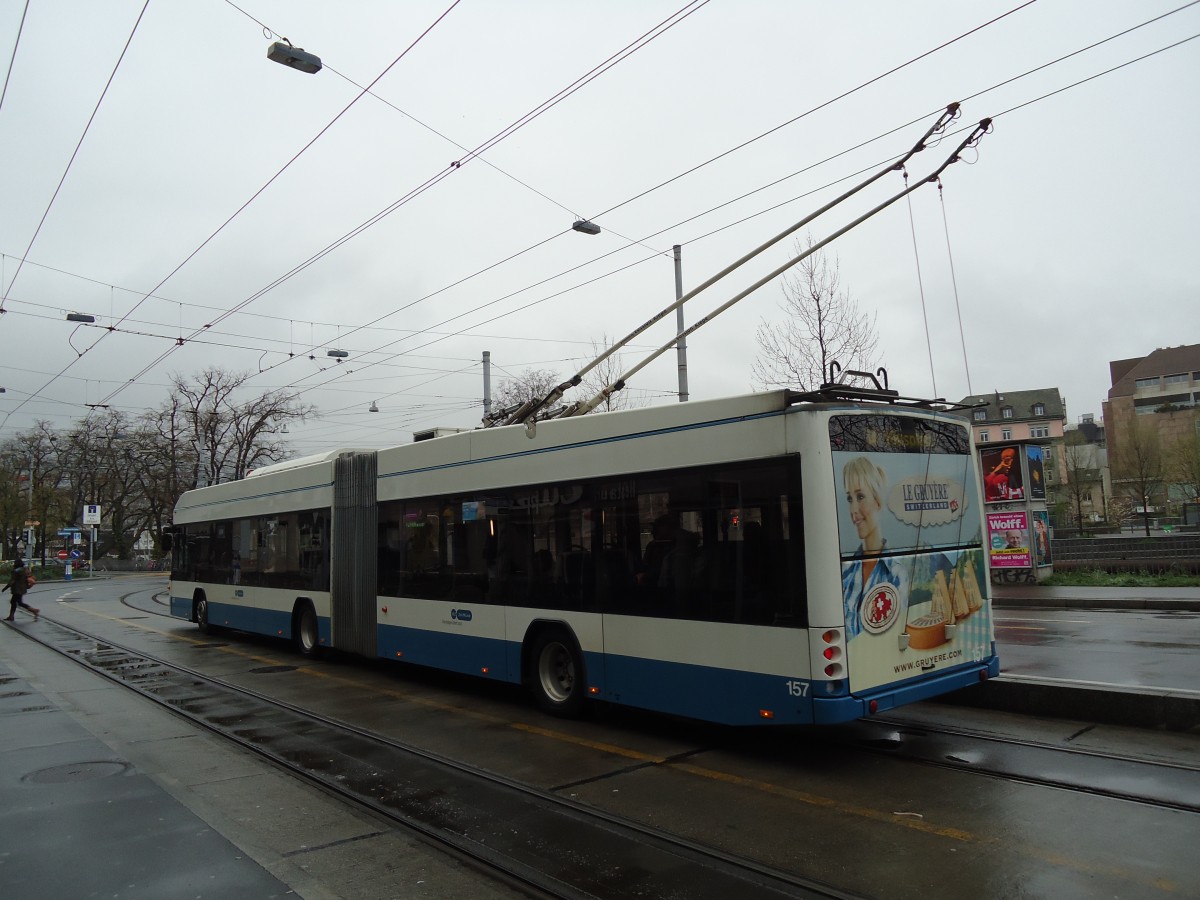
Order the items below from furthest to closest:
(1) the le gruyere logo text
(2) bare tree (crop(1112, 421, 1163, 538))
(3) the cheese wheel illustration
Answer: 1. (2) bare tree (crop(1112, 421, 1163, 538))
2. (1) the le gruyere logo text
3. (3) the cheese wheel illustration

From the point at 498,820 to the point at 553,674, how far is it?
10.6 feet

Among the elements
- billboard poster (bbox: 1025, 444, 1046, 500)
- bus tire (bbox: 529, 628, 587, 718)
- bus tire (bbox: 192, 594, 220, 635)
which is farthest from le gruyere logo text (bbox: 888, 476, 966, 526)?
billboard poster (bbox: 1025, 444, 1046, 500)

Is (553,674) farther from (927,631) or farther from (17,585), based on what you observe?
(17,585)

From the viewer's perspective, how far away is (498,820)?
5.64m

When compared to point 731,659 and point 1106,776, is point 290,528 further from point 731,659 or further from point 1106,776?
point 1106,776

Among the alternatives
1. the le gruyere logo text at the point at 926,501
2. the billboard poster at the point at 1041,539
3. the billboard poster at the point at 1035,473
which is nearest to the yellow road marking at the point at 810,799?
the le gruyere logo text at the point at 926,501

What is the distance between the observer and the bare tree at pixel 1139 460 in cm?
4406

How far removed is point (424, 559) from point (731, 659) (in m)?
5.30

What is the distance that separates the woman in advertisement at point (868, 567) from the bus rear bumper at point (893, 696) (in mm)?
488

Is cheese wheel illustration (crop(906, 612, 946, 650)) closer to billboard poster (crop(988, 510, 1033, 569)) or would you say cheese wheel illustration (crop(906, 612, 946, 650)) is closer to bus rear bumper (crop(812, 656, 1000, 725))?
bus rear bumper (crop(812, 656, 1000, 725))

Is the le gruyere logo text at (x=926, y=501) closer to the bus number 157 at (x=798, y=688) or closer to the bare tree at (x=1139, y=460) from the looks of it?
the bus number 157 at (x=798, y=688)

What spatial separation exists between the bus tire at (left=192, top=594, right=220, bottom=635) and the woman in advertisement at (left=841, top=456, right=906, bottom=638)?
50.4 ft

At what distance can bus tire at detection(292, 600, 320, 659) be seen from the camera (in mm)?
13344

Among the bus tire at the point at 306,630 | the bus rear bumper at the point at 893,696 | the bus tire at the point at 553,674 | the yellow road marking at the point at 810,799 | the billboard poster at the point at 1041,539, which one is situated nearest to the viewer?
the yellow road marking at the point at 810,799
